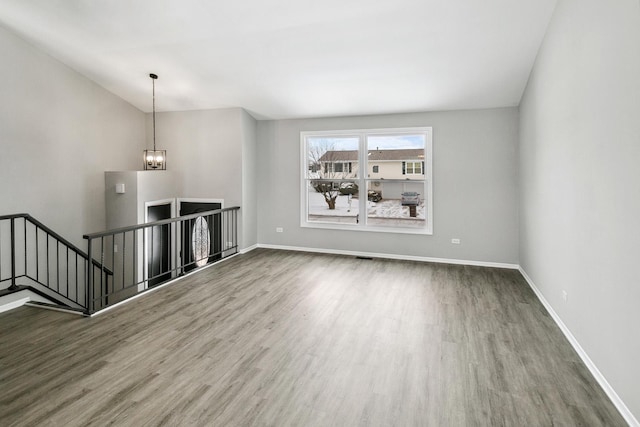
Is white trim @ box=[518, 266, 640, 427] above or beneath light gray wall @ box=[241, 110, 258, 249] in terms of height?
beneath

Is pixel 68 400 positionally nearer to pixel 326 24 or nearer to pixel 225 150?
pixel 326 24

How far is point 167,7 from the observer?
3.84 m

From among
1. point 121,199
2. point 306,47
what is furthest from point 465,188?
point 121,199

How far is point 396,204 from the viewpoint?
6441 mm

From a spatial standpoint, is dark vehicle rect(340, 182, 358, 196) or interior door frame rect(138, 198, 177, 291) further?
dark vehicle rect(340, 182, 358, 196)

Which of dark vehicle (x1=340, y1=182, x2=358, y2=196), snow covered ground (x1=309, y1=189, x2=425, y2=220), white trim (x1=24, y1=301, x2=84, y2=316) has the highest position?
dark vehicle (x1=340, y1=182, x2=358, y2=196)

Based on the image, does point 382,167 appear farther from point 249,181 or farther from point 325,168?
point 249,181

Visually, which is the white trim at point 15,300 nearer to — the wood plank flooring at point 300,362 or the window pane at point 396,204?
the wood plank flooring at point 300,362

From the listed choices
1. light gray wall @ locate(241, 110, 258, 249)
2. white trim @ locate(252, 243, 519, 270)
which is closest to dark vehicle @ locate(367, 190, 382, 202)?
white trim @ locate(252, 243, 519, 270)

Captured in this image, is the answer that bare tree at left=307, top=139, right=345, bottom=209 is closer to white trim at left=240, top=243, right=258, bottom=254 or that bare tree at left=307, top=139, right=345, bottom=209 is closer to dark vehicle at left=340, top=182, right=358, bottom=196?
dark vehicle at left=340, top=182, right=358, bottom=196

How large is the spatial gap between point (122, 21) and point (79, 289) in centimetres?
437

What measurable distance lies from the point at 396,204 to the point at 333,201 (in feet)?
4.07

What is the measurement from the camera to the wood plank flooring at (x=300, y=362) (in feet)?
7.15

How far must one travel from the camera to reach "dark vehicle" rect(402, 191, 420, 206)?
6.30 meters
